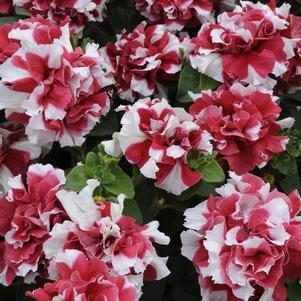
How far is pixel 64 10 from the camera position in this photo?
1.56 metres

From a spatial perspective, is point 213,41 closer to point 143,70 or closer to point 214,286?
point 143,70

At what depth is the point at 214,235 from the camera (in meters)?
1.07

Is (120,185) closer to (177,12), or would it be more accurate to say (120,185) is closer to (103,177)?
(103,177)

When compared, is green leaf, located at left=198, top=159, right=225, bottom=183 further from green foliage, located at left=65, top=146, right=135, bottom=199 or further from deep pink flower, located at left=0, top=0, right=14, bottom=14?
deep pink flower, located at left=0, top=0, right=14, bottom=14

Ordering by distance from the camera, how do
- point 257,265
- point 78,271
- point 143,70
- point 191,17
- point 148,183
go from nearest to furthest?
point 78,271 < point 257,265 < point 148,183 < point 143,70 < point 191,17

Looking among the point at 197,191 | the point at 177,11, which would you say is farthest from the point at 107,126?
the point at 177,11

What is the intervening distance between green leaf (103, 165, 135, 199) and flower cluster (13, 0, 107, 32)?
0.45 meters

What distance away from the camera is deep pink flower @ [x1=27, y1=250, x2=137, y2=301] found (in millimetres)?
887

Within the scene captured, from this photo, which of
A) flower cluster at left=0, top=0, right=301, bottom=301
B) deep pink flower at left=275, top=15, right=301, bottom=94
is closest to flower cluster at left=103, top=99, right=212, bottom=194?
flower cluster at left=0, top=0, right=301, bottom=301

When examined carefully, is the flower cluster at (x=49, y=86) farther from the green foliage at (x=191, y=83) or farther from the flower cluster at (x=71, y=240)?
the green foliage at (x=191, y=83)

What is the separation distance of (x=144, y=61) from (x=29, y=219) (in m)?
0.49

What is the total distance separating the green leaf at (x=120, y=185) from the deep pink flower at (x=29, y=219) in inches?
4.0

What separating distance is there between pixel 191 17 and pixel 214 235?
0.75 metres

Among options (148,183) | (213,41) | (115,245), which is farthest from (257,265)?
(213,41)
